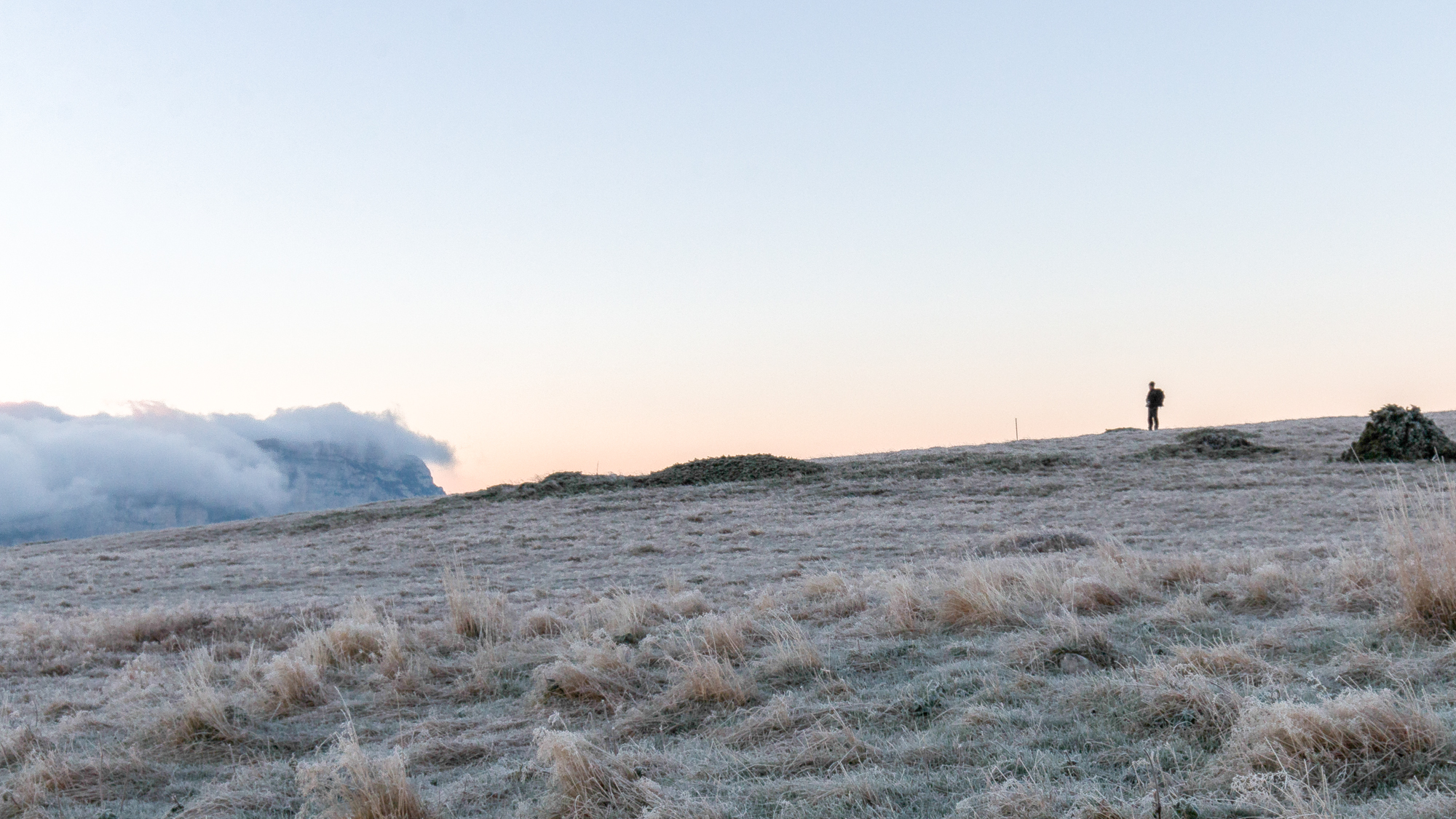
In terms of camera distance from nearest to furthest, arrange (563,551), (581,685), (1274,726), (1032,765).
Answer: (1274,726) → (1032,765) → (581,685) → (563,551)

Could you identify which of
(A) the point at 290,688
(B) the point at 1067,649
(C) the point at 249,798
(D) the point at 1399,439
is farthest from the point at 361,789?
(D) the point at 1399,439

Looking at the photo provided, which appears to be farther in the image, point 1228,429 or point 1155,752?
point 1228,429

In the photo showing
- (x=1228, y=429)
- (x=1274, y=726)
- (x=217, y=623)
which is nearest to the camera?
(x=1274, y=726)

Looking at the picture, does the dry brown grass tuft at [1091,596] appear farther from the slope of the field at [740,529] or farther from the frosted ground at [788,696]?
the slope of the field at [740,529]

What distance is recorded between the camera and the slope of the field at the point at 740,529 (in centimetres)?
1491

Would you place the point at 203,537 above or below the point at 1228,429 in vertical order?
below

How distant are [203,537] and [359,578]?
1420cm

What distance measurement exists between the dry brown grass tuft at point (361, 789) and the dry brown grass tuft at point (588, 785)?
2.07 feet

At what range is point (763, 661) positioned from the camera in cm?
640

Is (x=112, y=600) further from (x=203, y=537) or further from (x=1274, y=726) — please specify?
(x=1274, y=726)

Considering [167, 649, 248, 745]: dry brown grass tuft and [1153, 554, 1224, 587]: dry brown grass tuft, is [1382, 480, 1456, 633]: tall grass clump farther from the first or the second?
[167, 649, 248, 745]: dry brown grass tuft

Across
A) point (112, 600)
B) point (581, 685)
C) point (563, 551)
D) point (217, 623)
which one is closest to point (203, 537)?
point (112, 600)

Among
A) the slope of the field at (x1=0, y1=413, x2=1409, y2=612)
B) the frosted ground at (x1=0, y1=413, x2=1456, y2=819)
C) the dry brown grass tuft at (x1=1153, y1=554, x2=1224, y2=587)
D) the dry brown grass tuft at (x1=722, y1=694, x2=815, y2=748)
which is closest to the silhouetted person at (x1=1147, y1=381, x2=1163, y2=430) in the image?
the slope of the field at (x1=0, y1=413, x2=1409, y2=612)

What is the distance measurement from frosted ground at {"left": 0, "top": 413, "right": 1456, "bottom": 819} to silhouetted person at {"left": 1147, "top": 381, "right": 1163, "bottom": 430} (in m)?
23.1
